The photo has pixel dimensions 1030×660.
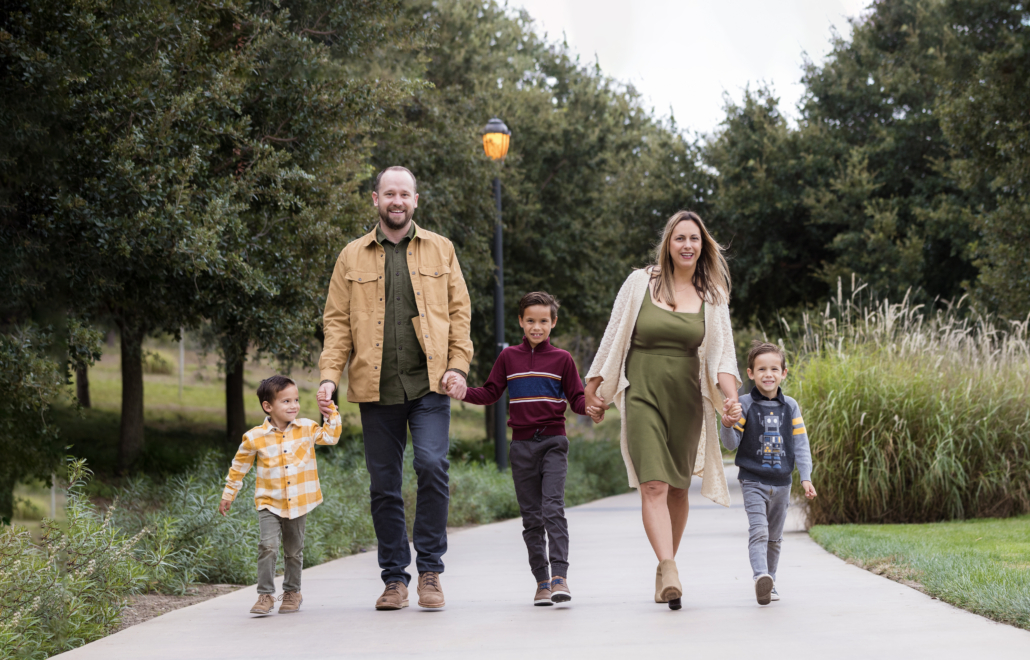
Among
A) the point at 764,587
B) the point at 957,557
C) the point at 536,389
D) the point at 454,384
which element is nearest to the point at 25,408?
the point at 454,384

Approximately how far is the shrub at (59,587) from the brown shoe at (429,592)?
5.01 ft

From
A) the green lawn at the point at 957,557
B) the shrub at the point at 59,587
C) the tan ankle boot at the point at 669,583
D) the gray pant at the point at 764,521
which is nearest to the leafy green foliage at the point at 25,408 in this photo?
the shrub at the point at 59,587

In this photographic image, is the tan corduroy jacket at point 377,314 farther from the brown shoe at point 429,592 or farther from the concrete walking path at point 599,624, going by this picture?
the concrete walking path at point 599,624

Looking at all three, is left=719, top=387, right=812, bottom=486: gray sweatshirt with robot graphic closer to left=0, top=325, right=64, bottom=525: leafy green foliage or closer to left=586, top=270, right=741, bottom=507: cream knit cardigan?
left=586, top=270, right=741, bottom=507: cream knit cardigan

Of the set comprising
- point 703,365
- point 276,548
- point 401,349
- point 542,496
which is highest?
point 401,349

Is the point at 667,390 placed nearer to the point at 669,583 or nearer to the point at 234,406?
the point at 669,583

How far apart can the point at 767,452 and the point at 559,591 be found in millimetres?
1328

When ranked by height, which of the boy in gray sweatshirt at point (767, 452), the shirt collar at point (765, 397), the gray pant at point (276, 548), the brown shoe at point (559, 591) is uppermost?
the shirt collar at point (765, 397)

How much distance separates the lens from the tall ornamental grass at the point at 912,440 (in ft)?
29.6

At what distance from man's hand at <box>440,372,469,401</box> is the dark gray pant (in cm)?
43

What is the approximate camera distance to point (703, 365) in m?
5.21

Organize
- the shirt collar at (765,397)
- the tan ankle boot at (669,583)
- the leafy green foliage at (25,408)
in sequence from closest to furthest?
1. the tan ankle boot at (669,583)
2. the shirt collar at (765,397)
3. the leafy green foliage at (25,408)

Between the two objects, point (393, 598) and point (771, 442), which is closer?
point (393, 598)

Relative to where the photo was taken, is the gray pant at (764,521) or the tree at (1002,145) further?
the tree at (1002,145)
